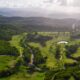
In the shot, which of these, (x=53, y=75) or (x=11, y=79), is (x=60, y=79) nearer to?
(x=53, y=75)

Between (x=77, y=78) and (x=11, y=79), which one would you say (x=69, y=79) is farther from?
(x=11, y=79)

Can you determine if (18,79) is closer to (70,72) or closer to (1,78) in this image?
(1,78)

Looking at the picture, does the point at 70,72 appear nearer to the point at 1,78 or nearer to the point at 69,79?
the point at 69,79

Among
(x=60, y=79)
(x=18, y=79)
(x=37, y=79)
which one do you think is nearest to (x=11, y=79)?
(x=18, y=79)

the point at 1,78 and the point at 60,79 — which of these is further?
the point at 1,78

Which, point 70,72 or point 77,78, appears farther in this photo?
point 70,72

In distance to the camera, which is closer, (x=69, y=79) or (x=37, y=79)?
(x=69, y=79)

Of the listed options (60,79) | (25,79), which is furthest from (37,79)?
(60,79)

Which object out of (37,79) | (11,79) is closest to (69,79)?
(37,79)
